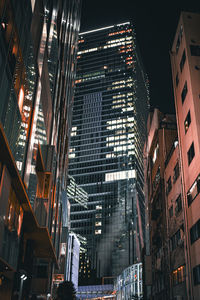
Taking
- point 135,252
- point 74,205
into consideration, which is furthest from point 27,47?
point 74,205

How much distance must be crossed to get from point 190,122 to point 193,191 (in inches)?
333

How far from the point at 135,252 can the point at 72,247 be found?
1882 inches

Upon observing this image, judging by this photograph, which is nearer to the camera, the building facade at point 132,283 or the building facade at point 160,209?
the building facade at point 160,209

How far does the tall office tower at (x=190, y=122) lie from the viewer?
3294 cm

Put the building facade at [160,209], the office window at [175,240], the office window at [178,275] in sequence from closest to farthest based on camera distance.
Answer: the office window at [178,275], the office window at [175,240], the building facade at [160,209]

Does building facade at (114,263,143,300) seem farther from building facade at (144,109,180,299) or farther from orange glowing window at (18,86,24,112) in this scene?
Answer: orange glowing window at (18,86,24,112)

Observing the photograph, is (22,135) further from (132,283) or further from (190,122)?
(132,283)

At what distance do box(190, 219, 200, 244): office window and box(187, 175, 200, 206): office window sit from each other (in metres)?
2.97

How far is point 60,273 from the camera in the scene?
81.6 meters

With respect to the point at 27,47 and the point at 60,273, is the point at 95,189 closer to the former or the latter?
the point at 60,273

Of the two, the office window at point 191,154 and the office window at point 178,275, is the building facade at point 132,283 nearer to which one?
the office window at point 178,275

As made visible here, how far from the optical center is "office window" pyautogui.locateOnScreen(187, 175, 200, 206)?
3338 cm

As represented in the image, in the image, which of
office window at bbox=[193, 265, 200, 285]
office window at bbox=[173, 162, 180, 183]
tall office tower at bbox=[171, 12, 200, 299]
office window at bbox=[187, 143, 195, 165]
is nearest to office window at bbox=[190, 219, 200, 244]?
tall office tower at bbox=[171, 12, 200, 299]

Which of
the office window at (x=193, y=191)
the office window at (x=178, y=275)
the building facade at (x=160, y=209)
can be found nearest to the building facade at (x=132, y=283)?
the building facade at (x=160, y=209)
